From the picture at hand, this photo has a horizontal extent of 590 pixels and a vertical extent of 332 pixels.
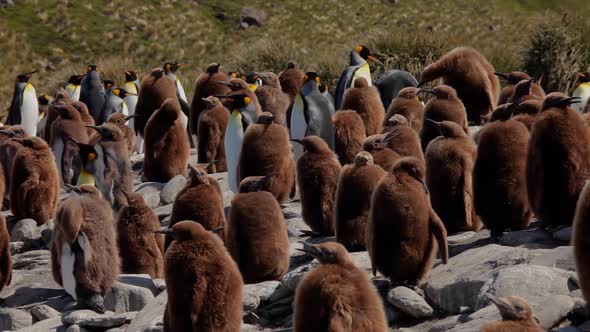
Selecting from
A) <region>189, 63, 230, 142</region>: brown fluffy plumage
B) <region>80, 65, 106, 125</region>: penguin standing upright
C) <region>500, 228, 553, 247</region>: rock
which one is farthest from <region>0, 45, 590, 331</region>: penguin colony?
<region>80, 65, 106, 125</region>: penguin standing upright

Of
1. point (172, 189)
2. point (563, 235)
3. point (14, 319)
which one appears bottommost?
point (14, 319)

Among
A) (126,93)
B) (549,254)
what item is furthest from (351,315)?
(126,93)

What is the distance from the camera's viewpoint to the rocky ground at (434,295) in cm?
595

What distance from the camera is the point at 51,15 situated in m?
39.2

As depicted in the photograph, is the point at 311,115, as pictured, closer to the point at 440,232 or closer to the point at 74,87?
the point at 440,232

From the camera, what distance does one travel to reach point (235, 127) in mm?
11320

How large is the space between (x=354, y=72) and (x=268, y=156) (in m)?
5.20

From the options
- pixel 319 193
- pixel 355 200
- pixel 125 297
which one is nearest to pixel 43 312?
pixel 125 297

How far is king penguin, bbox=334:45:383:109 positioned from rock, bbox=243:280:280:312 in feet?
21.9

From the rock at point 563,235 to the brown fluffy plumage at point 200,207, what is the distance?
2582mm

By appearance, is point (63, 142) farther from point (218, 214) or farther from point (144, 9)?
point (144, 9)

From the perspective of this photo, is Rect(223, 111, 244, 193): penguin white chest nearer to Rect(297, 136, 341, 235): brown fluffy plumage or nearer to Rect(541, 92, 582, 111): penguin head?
Rect(297, 136, 341, 235): brown fluffy plumage

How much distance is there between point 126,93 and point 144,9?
2711 centimetres

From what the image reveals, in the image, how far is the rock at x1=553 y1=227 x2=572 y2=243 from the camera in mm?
7082
